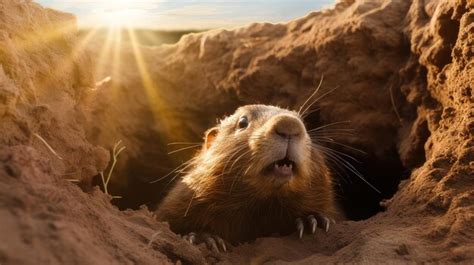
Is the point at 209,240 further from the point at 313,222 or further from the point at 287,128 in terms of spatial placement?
the point at 287,128

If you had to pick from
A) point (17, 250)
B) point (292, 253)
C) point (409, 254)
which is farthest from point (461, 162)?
point (17, 250)

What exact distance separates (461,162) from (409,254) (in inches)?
35.4

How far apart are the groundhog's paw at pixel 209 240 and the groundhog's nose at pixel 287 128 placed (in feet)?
2.90

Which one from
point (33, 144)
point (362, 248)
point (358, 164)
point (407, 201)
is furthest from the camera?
point (358, 164)

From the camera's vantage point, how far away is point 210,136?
18.3ft

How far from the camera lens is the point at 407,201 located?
3.87m

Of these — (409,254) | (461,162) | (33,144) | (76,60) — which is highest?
(76,60)

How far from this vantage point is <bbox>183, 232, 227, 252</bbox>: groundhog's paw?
3805 millimetres

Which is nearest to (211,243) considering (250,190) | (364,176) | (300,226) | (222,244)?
(222,244)

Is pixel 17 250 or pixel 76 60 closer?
pixel 17 250

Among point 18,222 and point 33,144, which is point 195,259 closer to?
point 33,144

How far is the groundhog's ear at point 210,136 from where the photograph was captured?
546 centimetres

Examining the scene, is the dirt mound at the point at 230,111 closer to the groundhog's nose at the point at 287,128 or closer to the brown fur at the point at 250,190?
the brown fur at the point at 250,190

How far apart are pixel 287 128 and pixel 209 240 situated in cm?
98
